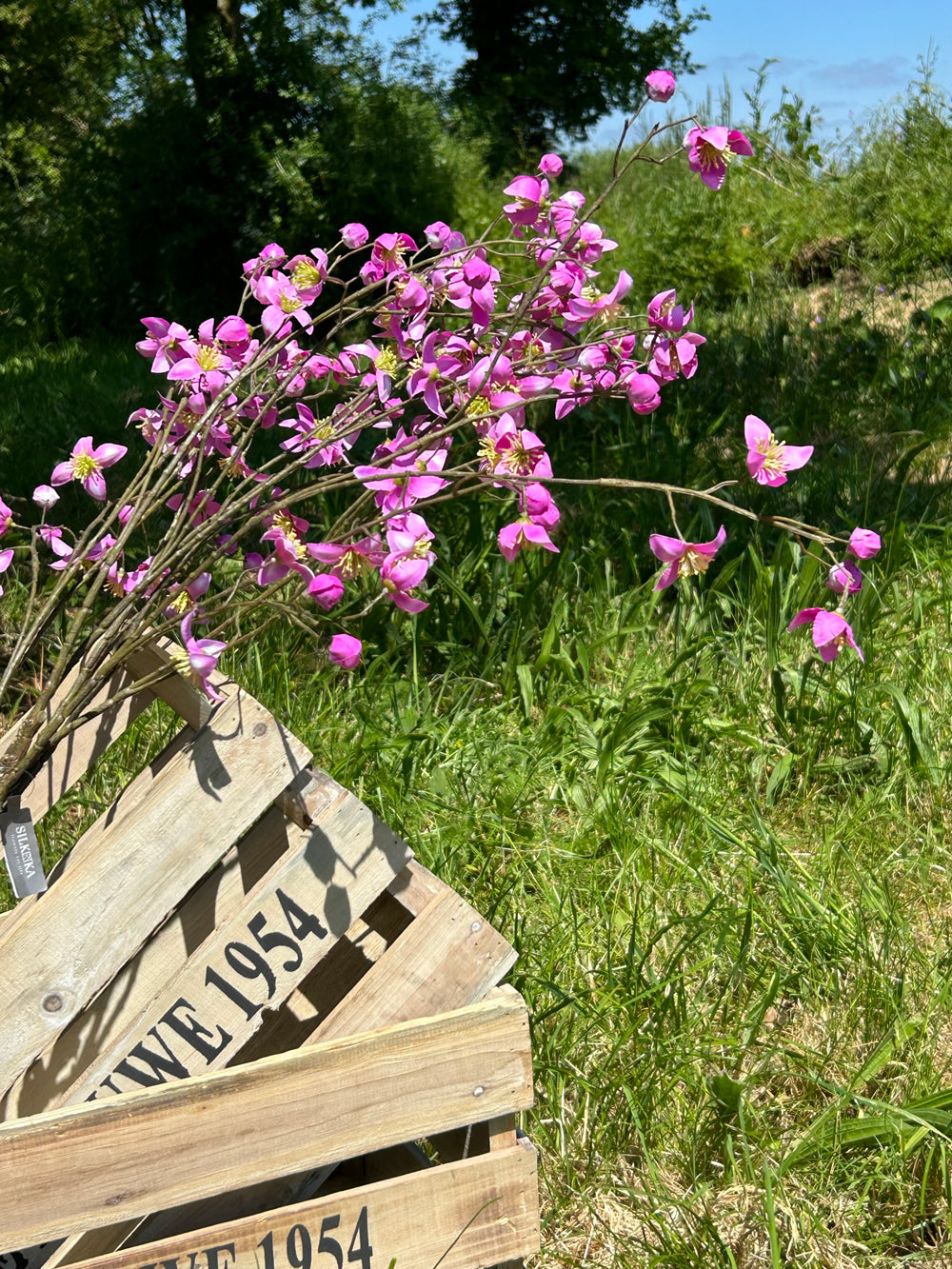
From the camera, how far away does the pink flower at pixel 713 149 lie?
1.54 m

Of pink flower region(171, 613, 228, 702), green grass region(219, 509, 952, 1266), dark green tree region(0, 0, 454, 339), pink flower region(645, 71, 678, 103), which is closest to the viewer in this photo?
pink flower region(171, 613, 228, 702)

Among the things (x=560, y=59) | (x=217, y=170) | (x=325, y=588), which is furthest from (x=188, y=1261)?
(x=560, y=59)

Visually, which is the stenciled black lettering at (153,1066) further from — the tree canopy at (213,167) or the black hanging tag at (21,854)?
the tree canopy at (213,167)

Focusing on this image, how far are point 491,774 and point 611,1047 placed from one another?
79 cm

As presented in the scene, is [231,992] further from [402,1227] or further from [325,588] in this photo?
[325,588]

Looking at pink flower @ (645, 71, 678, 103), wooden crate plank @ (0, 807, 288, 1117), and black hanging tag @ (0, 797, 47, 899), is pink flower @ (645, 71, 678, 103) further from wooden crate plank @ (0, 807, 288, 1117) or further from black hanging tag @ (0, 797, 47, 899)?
black hanging tag @ (0, 797, 47, 899)

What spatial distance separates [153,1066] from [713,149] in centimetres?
142

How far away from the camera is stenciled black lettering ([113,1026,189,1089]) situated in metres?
1.53

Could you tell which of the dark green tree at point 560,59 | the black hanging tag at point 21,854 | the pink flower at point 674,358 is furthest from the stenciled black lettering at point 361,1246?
the dark green tree at point 560,59

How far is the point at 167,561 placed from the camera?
1454 mm

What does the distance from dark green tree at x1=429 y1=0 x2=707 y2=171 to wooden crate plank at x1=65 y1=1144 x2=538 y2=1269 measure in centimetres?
1166

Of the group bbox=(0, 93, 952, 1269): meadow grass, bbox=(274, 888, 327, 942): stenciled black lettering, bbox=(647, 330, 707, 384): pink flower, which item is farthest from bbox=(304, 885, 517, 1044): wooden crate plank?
bbox=(647, 330, 707, 384): pink flower

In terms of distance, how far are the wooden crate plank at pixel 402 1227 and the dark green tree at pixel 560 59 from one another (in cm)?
1166

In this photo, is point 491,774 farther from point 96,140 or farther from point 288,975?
point 96,140
